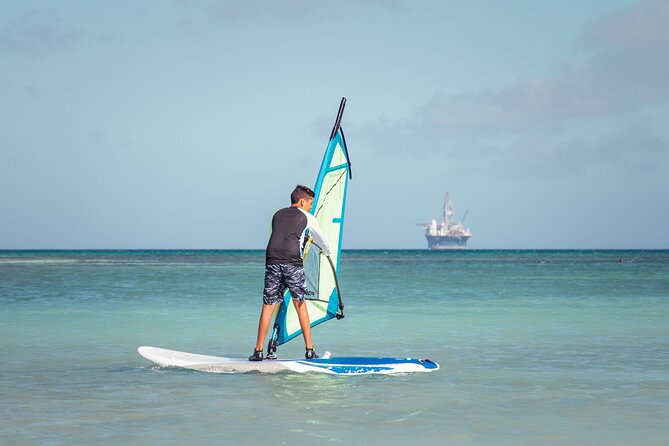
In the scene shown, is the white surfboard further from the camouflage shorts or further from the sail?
the camouflage shorts

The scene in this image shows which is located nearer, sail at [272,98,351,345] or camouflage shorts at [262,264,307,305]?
camouflage shorts at [262,264,307,305]

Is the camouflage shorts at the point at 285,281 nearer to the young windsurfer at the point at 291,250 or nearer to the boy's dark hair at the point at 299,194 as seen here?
the young windsurfer at the point at 291,250

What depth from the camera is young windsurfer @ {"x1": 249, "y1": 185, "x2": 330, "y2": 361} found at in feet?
27.5

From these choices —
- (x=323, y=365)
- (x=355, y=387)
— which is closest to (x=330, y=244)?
(x=323, y=365)

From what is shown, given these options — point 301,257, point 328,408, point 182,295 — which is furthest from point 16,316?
point 328,408

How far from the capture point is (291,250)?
840cm

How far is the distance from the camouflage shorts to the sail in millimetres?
710

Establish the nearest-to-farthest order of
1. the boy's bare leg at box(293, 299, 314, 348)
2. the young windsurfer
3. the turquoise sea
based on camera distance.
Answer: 1. the turquoise sea
2. the young windsurfer
3. the boy's bare leg at box(293, 299, 314, 348)

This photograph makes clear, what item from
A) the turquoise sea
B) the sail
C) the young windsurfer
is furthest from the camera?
the sail

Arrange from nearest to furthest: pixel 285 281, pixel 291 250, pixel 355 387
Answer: pixel 355 387 < pixel 291 250 < pixel 285 281

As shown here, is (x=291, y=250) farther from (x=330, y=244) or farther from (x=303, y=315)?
(x=330, y=244)

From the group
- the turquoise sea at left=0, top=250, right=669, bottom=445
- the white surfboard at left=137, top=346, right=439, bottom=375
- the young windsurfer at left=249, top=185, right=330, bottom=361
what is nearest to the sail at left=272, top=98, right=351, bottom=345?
the white surfboard at left=137, top=346, right=439, bottom=375

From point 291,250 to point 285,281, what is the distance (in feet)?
1.09

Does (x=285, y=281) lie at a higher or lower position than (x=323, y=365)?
higher
